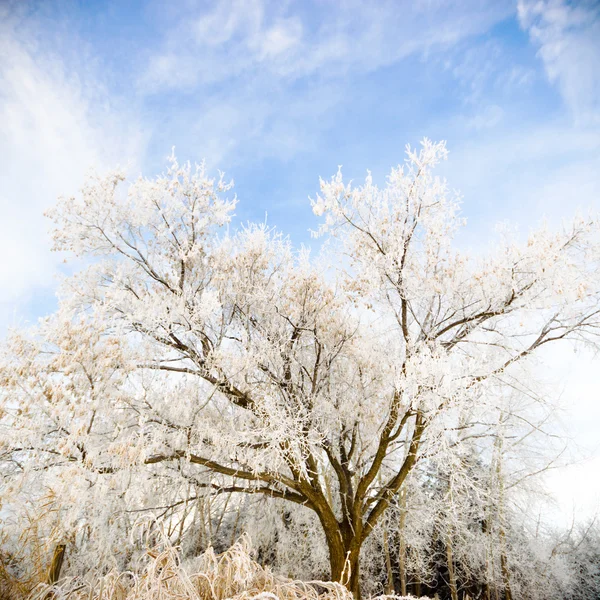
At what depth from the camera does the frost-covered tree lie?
20.3 ft

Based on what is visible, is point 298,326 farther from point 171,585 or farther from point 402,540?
point 402,540

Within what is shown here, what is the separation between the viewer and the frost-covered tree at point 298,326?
6.18 metres

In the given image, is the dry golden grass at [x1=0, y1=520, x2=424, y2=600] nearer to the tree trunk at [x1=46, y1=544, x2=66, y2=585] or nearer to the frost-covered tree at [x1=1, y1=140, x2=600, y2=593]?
the tree trunk at [x1=46, y1=544, x2=66, y2=585]

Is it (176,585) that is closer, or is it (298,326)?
(176,585)

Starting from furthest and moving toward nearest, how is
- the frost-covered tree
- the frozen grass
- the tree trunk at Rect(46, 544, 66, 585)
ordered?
the frost-covered tree → the tree trunk at Rect(46, 544, 66, 585) → the frozen grass

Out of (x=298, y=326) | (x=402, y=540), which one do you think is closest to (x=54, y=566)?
(x=298, y=326)

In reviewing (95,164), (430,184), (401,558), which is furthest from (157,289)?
(401,558)

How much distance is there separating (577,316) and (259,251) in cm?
599

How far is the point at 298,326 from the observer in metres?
7.73

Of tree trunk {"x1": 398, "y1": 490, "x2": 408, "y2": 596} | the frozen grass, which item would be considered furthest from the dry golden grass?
tree trunk {"x1": 398, "y1": 490, "x2": 408, "y2": 596}

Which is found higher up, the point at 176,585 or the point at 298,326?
the point at 298,326

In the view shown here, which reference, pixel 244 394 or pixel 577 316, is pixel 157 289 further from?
pixel 577 316

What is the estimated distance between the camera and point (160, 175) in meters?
7.56

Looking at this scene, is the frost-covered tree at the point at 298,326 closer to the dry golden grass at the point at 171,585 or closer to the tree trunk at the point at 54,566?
the tree trunk at the point at 54,566
